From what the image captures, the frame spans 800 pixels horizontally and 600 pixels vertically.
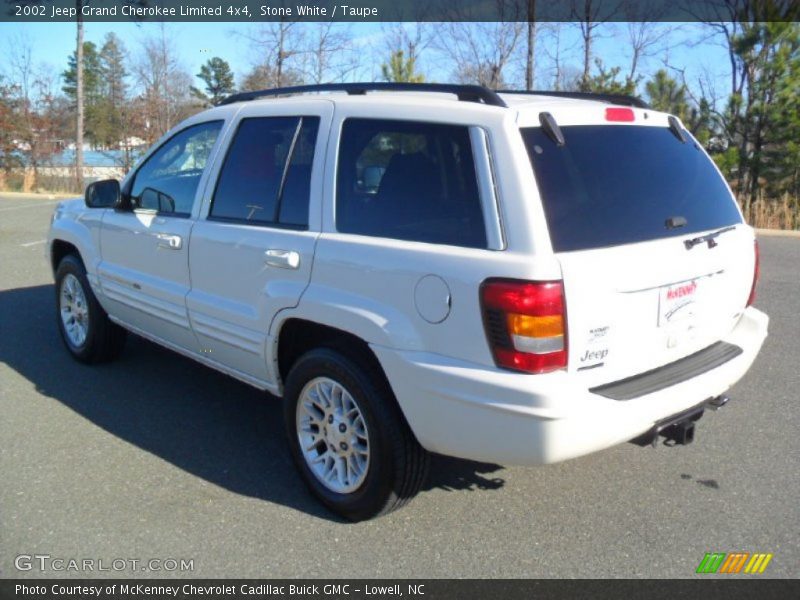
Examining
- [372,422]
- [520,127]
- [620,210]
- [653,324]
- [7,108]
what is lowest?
[372,422]

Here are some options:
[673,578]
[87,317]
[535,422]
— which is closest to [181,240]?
[87,317]

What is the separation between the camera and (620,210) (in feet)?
10.2

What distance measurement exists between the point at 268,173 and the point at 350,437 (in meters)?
1.51

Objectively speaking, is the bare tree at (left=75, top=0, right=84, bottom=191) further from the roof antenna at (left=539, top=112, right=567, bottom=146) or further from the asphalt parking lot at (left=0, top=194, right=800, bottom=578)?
the roof antenna at (left=539, top=112, right=567, bottom=146)

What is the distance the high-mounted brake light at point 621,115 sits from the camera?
330 cm

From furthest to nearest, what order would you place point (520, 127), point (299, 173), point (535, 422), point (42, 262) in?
point (42, 262)
point (299, 173)
point (520, 127)
point (535, 422)

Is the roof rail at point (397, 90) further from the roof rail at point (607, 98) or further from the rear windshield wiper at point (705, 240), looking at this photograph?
the rear windshield wiper at point (705, 240)

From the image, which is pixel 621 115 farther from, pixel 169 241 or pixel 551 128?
pixel 169 241

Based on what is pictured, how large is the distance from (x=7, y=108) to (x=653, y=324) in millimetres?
30090

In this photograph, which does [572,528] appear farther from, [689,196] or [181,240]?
[181,240]

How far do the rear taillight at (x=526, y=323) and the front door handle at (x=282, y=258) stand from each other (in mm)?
1105

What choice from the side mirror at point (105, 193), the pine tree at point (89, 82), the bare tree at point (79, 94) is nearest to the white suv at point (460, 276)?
the side mirror at point (105, 193)

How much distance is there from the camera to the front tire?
3201 millimetres

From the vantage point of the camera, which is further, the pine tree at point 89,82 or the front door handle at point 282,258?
the pine tree at point 89,82
